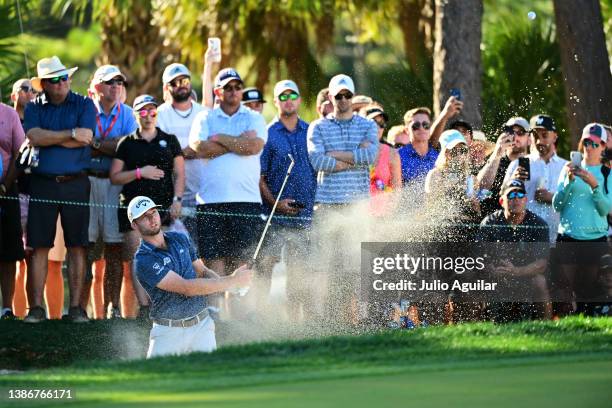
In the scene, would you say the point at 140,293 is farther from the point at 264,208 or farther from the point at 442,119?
the point at 442,119

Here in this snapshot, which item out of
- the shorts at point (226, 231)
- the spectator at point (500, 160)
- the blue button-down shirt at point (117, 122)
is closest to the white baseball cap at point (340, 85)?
the shorts at point (226, 231)

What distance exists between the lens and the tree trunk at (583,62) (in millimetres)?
16375

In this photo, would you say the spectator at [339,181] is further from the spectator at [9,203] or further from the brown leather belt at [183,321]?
the spectator at [9,203]

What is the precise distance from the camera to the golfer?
10.0 metres

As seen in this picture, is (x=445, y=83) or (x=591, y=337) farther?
(x=445, y=83)

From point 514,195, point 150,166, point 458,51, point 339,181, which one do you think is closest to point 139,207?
point 150,166

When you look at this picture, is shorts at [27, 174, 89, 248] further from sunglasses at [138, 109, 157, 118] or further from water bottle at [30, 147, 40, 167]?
sunglasses at [138, 109, 157, 118]

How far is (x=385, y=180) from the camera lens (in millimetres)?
12555

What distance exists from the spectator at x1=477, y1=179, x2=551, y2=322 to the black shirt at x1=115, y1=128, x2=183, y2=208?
8.53ft

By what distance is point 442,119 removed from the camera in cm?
1318

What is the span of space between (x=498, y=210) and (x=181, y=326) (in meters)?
3.27

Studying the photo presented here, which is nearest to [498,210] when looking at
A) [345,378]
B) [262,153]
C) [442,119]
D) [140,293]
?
[442,119]

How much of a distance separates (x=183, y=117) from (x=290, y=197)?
1.18m

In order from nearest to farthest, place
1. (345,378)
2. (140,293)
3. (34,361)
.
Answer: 1. (345,378)
2. (34,361)
3. (140,293)
